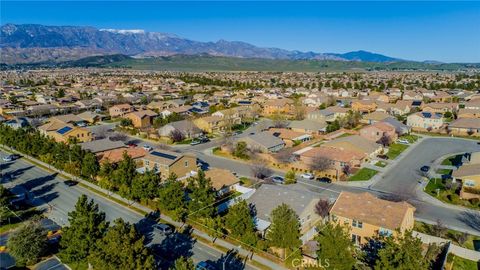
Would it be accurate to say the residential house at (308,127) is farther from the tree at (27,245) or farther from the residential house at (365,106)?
the tree at (27,245)

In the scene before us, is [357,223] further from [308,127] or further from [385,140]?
[308,127]

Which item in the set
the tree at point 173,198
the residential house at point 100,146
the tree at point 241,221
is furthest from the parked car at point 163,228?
the residential house at point 100,146

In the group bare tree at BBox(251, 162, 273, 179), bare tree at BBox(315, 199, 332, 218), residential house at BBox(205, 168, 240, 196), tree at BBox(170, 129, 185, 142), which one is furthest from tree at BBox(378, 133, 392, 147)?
tree at BBox(170, 129, 185, 142)

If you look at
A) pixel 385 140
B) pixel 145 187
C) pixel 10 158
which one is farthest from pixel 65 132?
pixel 385 140

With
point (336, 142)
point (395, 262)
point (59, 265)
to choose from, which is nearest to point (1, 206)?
point (59, 265)

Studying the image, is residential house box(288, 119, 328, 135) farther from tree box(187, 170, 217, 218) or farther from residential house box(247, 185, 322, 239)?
tree box(187, 170, 217, 218)

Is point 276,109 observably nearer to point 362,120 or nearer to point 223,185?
point 362,120
